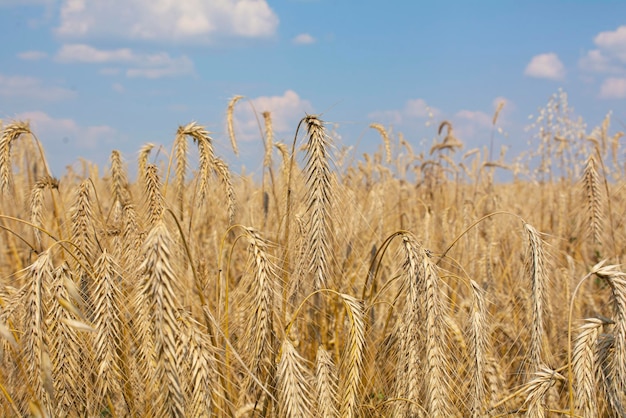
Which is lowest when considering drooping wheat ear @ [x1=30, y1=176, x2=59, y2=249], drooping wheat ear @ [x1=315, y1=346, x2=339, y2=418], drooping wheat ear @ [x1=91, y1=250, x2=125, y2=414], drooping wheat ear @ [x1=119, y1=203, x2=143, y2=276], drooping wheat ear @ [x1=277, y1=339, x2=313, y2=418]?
drooping wheat ear @ [x1=315, y1=346, x2=339, y2=418]

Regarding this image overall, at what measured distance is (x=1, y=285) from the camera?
2225mm

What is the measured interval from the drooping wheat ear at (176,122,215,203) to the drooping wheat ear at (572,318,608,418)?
5.05 feet

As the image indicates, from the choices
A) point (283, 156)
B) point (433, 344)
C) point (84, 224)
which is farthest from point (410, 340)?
point (283, 156)

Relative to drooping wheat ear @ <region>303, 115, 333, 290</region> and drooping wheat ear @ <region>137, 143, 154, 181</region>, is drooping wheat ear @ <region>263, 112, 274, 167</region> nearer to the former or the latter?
drooping wheat ear @ <region>137, 143, 154, 181</region>

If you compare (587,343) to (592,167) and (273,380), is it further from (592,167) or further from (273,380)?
(592,167)

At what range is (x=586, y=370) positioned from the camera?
1.88 meters

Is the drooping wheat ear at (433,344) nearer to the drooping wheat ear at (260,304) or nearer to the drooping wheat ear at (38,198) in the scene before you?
the drooping wheat ear at (260,304)

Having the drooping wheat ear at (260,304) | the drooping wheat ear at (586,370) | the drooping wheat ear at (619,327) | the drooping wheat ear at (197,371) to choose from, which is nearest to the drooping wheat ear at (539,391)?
the drooping wheat ear at (586,370)

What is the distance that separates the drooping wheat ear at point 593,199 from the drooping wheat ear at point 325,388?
2.26m

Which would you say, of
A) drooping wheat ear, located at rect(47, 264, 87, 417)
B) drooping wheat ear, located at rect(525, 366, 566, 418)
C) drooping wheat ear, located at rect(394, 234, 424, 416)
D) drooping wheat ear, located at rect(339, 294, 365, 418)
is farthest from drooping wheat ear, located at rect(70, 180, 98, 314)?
drooping wheat ear, located at rect(525, 366, 566, 418)

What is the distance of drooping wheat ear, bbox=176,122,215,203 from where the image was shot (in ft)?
7.66

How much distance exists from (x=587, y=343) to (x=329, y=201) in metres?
1.02

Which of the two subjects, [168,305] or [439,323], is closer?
[168,305]

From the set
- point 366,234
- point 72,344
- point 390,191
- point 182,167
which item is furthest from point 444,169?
point 72,344
